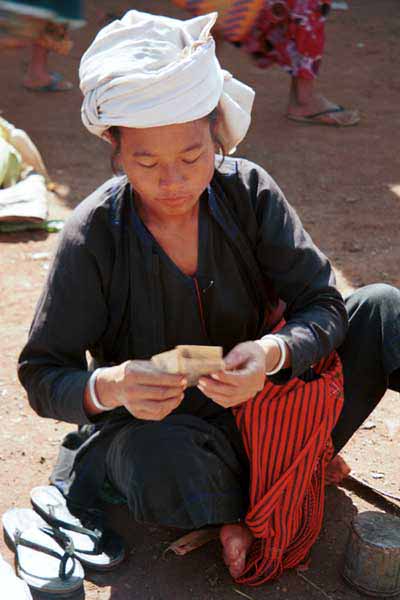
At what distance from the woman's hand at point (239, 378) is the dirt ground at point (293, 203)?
0.62 metres

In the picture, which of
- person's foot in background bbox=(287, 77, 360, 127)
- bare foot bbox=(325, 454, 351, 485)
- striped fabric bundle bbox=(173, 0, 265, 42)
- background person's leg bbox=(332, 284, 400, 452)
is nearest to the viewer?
background person's leg bbox=(332, 284, 400, 452)

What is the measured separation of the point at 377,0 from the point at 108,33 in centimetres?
744

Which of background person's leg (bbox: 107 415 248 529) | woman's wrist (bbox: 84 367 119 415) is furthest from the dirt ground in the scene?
woman's wrist (bbox: 84 367 119 415)

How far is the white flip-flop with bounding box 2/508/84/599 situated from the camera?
2.68 meters

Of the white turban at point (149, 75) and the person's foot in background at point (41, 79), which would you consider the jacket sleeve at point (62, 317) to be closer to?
the white turban at point (149, 75)

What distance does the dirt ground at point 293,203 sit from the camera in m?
2.88

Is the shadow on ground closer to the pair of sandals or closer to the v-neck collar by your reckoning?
the pair of sandals

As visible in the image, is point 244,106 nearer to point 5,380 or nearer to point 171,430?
point 171,430

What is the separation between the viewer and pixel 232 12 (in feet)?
20.8

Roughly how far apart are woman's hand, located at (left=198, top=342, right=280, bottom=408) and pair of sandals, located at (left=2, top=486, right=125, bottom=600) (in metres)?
0.64

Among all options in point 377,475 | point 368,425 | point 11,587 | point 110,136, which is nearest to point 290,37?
point 368,425

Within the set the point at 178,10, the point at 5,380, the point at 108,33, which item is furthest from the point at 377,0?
the point at 108,33

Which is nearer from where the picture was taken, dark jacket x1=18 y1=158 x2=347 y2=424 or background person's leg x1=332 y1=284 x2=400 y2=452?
dark jacket x1=18 y1=158 x2=347 y2=424

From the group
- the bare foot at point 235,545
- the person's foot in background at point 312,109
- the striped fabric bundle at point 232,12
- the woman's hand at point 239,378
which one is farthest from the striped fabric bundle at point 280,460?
the person's foot in background at point 312,109
